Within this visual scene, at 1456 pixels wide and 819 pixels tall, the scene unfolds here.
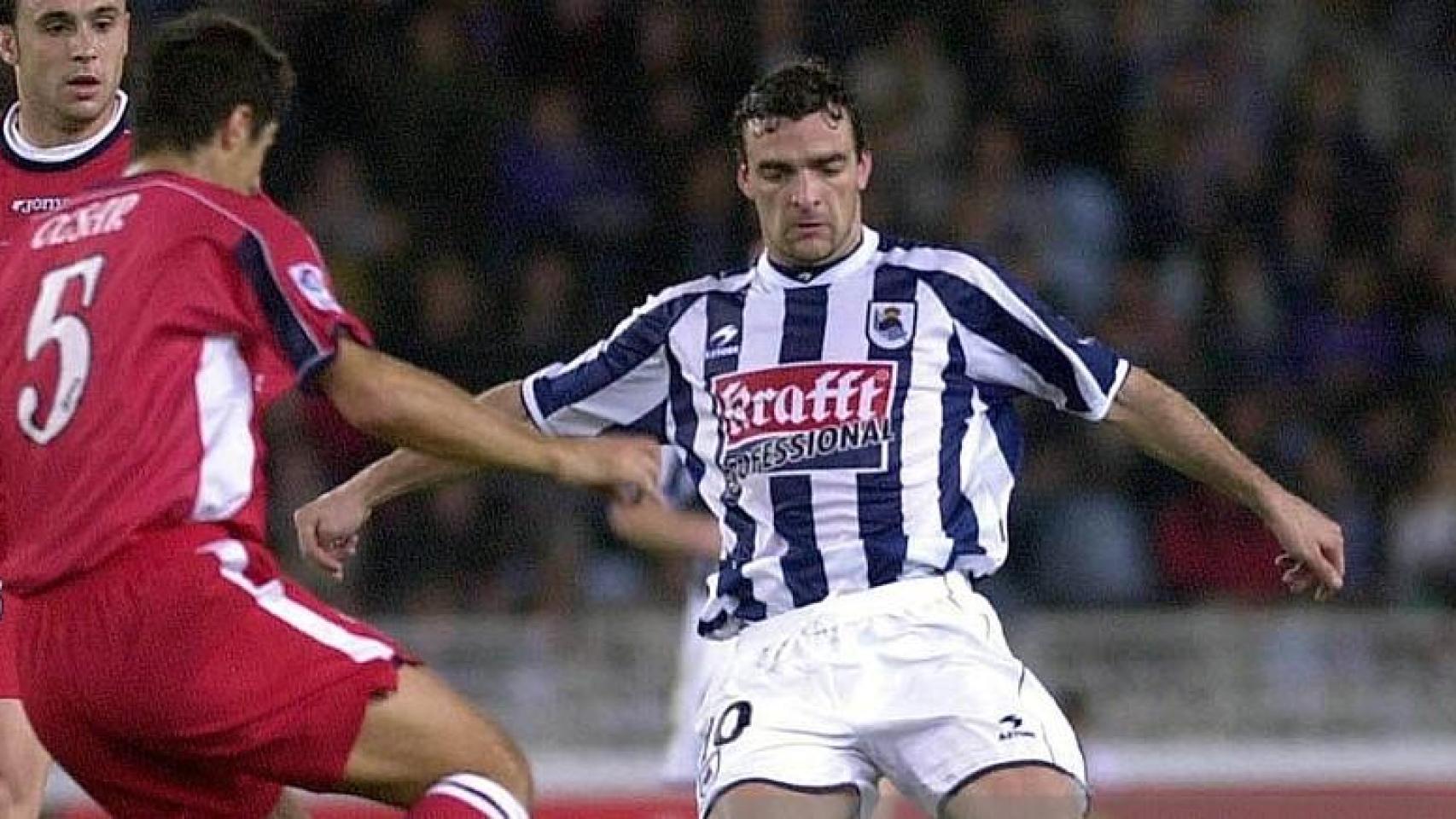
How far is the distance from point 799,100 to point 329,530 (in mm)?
1216

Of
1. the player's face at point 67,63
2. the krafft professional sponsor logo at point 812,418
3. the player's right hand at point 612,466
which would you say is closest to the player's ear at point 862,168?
the krafft professional sponsor logo at point 812,418

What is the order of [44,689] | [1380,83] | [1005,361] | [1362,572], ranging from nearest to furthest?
[44,689] < [1005,361] < [1362,572] < [1380,83]

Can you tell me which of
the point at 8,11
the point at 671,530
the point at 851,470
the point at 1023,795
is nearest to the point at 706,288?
the point at 851,470

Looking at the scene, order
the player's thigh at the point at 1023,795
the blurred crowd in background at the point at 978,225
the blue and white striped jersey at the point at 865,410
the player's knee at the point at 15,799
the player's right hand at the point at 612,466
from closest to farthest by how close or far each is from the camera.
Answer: the player's right hand at the point at 612,466 → the player's thigh at the point at 1023,795 → the blue and white striped jersey at the point at 865,410 → the player's knee at the point at 15,799 → the blurred crowd in background at the point at 978,225

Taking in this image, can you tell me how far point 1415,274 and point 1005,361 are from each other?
6.22 m

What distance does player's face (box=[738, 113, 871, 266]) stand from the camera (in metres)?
6.40

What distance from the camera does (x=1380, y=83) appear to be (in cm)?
1335

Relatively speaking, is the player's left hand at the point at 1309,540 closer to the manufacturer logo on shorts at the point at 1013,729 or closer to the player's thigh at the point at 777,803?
the manufacturer logo on shorts at the point at 1013,729

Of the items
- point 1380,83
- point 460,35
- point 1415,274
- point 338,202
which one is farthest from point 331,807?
point 1380,83

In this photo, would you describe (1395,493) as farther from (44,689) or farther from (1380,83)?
(44,689)

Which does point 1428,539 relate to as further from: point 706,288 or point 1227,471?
point 706,288

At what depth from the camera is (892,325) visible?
6363mm

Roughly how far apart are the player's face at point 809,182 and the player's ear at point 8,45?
1613 millimetres

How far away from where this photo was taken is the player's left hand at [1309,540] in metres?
6.20
